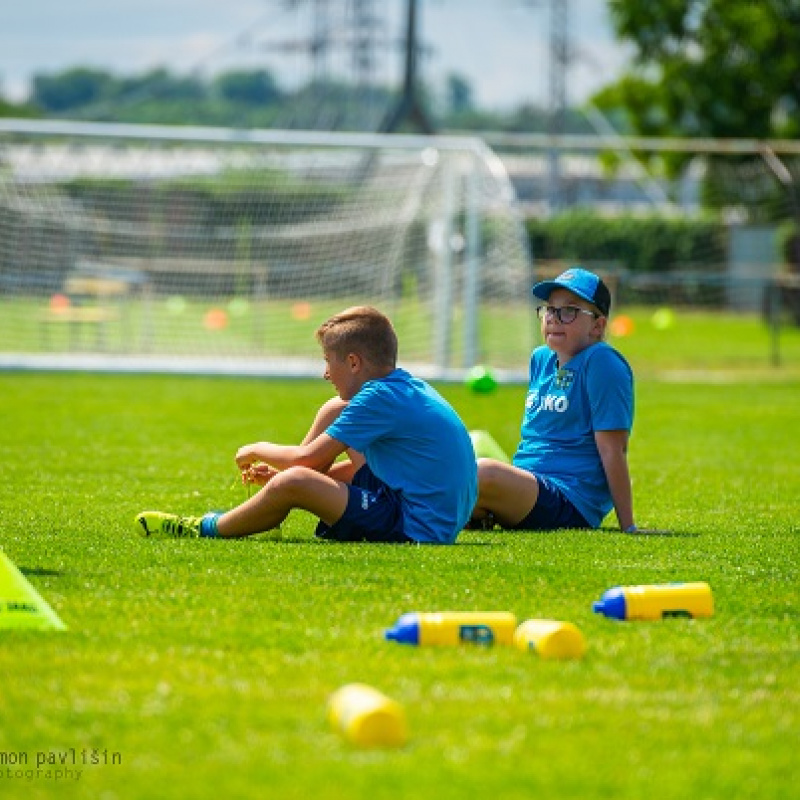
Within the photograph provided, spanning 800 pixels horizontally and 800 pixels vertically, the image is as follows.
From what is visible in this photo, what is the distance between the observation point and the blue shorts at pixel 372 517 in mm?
8117

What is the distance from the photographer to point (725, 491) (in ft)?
37.4

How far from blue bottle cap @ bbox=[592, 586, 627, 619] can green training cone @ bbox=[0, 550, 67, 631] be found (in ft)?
6.38

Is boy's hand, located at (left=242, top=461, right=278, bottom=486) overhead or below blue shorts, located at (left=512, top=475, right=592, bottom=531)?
overhead

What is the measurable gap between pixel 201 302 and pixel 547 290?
18679mm

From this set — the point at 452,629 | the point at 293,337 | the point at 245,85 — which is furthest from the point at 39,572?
the point at 245,85

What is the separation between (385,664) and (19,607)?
4.29 feet

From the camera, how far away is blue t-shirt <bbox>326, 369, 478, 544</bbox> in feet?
26.3

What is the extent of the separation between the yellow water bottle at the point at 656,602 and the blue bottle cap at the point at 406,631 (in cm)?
89

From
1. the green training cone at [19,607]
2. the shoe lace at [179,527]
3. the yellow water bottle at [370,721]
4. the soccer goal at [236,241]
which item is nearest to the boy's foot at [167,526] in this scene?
the shoe lace at [179,527]

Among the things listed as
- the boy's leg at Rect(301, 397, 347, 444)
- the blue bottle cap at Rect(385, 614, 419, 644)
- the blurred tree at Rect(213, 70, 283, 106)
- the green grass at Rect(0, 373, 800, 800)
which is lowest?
the green grass at Rect(0, 373, 800, 800)

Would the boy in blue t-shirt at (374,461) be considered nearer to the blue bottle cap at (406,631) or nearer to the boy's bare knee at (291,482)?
the boy's bare knee at (291,482)

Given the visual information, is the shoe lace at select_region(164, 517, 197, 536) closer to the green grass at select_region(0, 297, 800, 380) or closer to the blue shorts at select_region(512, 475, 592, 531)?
the blue shorts at select_region(512, 475, 592, 531)


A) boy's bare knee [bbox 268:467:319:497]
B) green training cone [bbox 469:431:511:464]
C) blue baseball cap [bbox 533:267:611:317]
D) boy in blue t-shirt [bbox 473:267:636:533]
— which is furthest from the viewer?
green training cone [bbox 469:431:511:464]

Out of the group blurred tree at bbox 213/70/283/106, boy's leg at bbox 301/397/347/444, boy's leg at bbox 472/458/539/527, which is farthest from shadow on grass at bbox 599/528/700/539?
blurred tree at bbox 213/70/283/106
